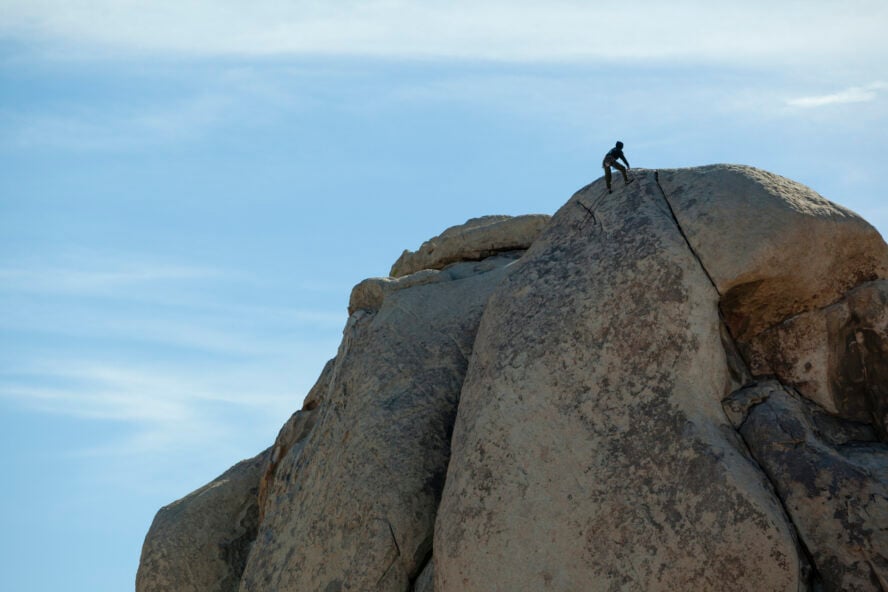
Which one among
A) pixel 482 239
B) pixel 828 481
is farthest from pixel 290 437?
pixel 828 481

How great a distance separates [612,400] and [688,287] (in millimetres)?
901

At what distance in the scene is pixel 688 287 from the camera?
24.2 ft

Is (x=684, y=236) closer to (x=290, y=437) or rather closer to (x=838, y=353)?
(x=838, y=353)

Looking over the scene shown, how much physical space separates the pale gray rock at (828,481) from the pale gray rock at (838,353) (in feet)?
0.54

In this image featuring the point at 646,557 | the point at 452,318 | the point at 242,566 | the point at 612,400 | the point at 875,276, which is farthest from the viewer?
the point at 242,566

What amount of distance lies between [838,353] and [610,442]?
1.79m

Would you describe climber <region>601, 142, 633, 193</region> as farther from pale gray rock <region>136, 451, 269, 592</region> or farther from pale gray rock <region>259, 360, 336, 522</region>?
pale gray rock <region>136, 451, 269, 592</region>

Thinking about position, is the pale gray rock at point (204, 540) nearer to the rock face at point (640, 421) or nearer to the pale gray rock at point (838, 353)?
the rock face at point (640, 421)

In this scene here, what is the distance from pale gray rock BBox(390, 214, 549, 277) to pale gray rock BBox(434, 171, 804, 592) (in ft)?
8.62

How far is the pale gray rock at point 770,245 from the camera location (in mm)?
7453

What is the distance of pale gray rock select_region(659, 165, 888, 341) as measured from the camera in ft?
24.5

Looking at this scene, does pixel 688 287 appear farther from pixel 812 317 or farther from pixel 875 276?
pixel 875 276

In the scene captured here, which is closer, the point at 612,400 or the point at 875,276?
the point at 612,400

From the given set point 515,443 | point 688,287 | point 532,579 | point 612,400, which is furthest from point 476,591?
point 688,287
